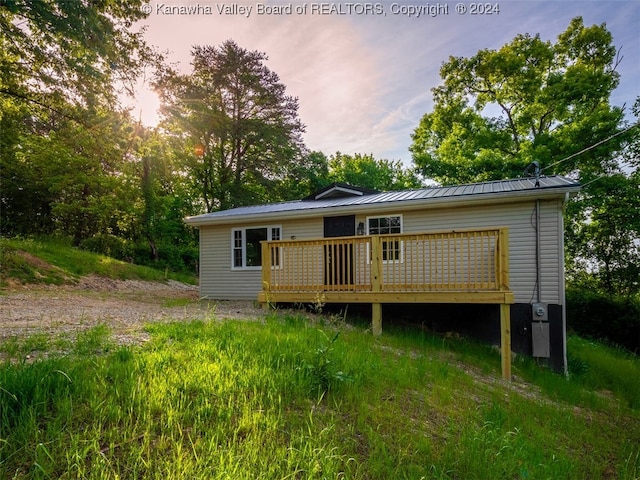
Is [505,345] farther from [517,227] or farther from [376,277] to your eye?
[517,227]

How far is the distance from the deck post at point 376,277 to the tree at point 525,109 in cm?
1136

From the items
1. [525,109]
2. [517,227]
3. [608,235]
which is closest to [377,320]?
[517,227]

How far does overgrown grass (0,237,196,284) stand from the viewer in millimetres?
10305

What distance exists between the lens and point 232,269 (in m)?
10.2

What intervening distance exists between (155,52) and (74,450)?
367 inches

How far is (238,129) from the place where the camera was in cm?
2223

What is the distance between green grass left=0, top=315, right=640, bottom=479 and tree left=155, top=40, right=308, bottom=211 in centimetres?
1869

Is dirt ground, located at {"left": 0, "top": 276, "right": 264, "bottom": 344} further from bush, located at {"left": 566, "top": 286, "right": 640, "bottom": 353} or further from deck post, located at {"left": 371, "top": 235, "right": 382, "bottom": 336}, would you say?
bush, located at {"left": 566, "top": 286, "right": 640, "bottom": 353}

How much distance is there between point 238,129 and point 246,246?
14401 mm

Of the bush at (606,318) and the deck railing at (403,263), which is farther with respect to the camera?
the bush at (606,318)

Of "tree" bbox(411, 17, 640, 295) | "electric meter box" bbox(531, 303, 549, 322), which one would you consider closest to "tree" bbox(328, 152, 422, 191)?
"tree" bbox(411, 17, 640, 295)

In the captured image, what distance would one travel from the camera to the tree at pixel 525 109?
1501 cm

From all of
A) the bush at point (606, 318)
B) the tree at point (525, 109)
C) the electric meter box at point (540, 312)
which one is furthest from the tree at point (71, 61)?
the bush at point (606, 318)

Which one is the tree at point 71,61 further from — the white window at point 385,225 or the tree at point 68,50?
the white window at point 385,225
